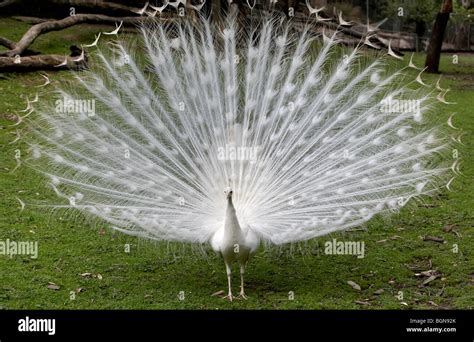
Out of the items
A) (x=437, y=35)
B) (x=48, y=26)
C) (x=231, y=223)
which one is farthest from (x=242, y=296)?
(x=437, y=35)

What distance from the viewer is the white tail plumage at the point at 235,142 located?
5.68 metres

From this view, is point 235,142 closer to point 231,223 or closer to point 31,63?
point 231,223

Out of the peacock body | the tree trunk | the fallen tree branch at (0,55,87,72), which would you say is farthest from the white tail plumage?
the tree trunk

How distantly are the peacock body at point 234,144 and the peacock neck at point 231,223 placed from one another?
0.30 feet

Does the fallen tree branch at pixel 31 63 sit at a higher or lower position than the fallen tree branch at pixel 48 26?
lower

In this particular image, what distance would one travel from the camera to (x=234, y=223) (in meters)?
5.31

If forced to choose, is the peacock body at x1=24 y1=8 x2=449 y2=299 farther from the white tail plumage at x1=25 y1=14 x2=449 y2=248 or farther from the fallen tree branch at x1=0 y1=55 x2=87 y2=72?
the fallen tree branch at x1=0 y1=55 x2=87 y2=72

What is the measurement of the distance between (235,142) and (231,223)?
2.56ft

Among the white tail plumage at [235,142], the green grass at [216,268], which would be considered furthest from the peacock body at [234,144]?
the green grass at [216,268]

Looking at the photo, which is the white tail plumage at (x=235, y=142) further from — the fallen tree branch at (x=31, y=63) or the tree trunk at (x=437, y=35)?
the tree trunk at (x=437, y=35)

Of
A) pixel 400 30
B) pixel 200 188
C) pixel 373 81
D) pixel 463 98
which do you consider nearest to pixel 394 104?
pixel 373 81

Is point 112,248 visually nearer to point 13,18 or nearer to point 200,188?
point 200,188

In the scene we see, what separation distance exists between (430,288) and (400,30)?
17481mm

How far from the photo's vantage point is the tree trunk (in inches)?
615
